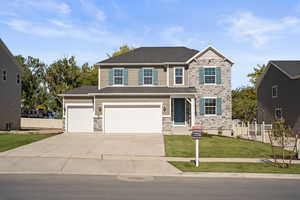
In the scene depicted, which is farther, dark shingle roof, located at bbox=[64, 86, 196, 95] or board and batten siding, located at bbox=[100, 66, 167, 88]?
board and batten siding, located at bbox=[100, 66, 167, 88]

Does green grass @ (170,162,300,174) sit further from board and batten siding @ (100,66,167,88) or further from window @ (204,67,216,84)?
board and batten siding @ (100,66,167,88)

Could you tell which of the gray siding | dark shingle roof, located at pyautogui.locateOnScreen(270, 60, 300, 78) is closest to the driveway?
the gray siding

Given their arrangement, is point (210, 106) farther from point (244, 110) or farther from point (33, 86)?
point (33, 86)

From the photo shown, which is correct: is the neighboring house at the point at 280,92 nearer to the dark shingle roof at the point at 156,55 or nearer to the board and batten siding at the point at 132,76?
the dark shingle roof at the point at 156,55

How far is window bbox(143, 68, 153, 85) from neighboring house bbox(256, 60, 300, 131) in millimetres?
12931

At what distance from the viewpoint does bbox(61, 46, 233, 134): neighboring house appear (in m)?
23.1

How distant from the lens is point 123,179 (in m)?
9.35

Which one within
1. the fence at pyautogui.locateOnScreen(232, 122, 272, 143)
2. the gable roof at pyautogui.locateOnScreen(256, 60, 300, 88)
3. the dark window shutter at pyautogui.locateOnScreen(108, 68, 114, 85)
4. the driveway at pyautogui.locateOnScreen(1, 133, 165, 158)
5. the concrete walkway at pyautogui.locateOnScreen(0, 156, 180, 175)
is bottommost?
the concrete walkway at pyautogui.locateOnScreen(0, 156, 180, 175)

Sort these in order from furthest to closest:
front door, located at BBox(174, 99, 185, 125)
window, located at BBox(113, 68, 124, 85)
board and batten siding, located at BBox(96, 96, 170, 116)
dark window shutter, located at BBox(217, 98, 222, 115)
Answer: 1. window, located at BBox(113, 68, 124, 85)
2. front door, located at BBox(174, 99, 185, 125)
3. dark window shutter, located at BBox(217, 98, 222, 115)
4. board and batten siding, located at BBox(96, 96, 170, 116)

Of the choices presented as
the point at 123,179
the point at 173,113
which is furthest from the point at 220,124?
the point at 123,179

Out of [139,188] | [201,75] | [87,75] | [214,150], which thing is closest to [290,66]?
[201,75]

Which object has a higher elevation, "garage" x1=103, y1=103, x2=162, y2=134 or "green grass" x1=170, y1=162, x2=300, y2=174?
"garage" x1=103, y1=103, x2=162, y2=134

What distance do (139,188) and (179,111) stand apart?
16.7 metres

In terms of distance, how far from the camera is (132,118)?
Answer: 76.5 ft
